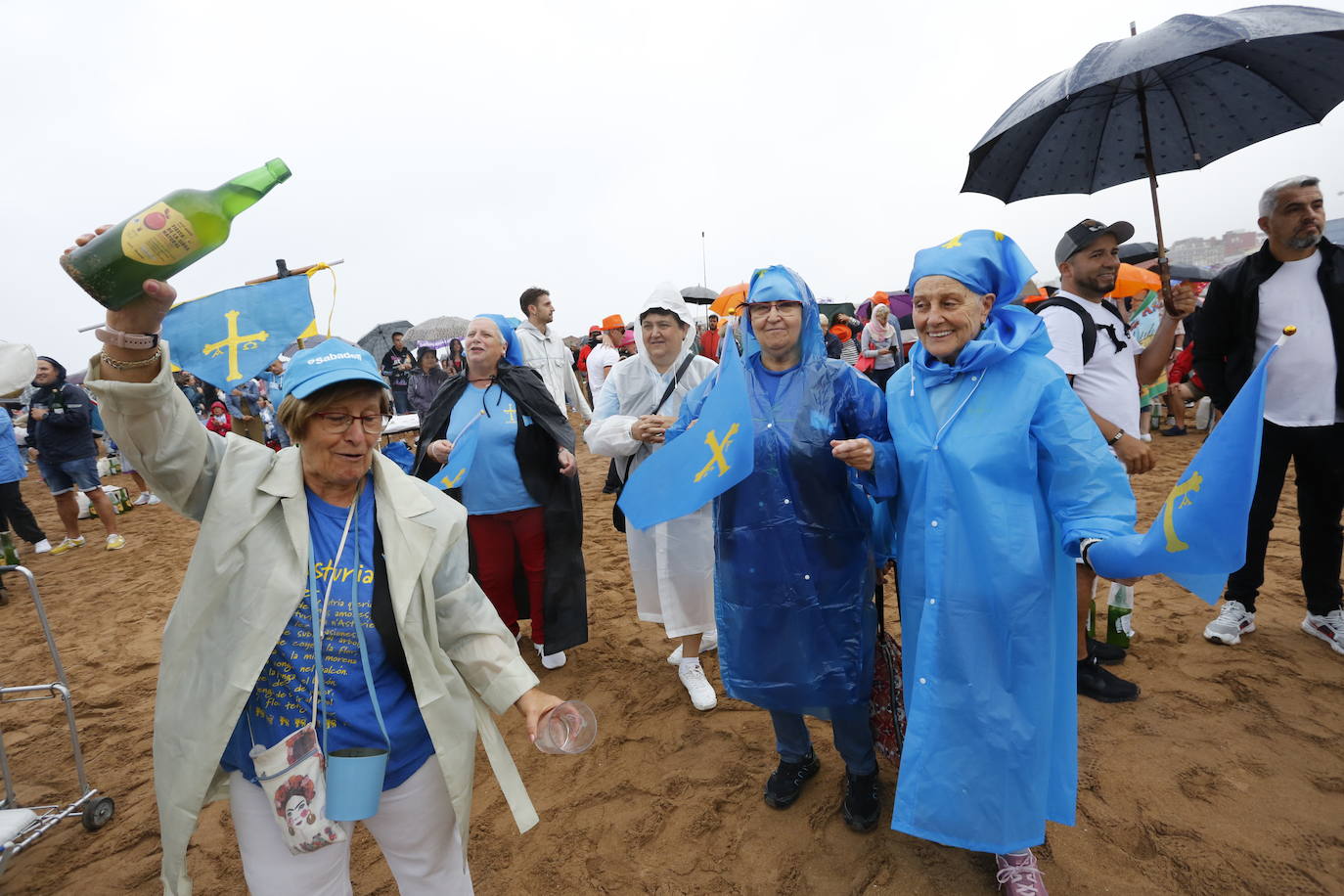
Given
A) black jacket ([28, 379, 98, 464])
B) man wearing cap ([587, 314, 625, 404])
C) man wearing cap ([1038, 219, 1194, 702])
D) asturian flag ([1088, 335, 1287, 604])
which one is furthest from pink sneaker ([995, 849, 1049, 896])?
black jacket ([28, 379, 98, 464])

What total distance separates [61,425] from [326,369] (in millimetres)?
8849

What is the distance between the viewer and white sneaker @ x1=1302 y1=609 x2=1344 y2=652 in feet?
11.4

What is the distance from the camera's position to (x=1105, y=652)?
368 cm

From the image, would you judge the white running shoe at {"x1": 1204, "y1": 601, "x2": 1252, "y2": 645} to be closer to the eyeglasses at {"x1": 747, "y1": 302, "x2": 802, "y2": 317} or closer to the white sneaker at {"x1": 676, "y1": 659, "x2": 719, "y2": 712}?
the white sneaker at {"x1": 676, "y1": 659, "x2": 719, "y2": 712}

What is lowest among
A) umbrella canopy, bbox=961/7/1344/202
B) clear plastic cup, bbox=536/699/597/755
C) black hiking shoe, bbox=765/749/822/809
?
black hiking shoe, bbox=765/749/822/809

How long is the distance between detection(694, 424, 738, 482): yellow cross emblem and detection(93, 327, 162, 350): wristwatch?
1.55 metres

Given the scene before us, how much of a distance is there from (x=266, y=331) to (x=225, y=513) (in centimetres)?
60

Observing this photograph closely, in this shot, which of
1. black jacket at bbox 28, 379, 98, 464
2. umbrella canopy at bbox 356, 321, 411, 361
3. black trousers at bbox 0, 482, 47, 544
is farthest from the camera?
umbrella canopy at bbox 356, 321, 411, 361

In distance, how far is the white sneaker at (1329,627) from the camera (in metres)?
3.47

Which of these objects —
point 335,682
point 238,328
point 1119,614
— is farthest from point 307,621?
point 1119,614

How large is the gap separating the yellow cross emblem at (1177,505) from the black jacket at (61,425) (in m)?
10.2

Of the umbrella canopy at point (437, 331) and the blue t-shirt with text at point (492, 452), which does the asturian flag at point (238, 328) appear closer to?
the blue t-shirt with text at point (492, 452)

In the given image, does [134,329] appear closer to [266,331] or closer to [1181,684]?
[266,331]

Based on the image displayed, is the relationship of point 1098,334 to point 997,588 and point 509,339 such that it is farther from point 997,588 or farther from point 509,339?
point 509,339
